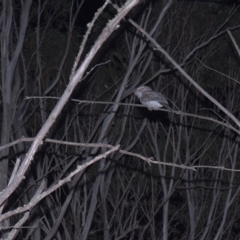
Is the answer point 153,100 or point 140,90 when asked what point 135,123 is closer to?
point 140,90

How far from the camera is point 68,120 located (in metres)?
8.77

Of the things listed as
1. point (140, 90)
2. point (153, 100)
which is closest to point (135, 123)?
point (140, 90)

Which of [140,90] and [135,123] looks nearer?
[140,90]

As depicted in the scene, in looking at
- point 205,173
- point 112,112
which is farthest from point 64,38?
point 205,173

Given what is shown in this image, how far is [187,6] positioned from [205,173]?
2.87 meters

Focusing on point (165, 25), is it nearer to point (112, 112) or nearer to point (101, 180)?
point (112, 112)

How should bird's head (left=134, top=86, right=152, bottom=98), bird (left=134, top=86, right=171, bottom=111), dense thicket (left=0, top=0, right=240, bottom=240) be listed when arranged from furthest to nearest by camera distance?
1. dense thicket (left=0, top=0, right=240, bottom=240)
2. bird's head (left=134, top=86, right=152, bottom=98)
3. bird (left=134, top=86, right=171, bottom=111)

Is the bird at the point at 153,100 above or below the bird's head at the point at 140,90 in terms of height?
below

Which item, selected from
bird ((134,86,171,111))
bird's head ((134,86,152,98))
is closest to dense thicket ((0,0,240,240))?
bird's head ((134,86,152,98))

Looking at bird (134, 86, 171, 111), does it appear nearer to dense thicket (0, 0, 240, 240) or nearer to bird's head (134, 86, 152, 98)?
bird's head (134, 86, 152, 98)

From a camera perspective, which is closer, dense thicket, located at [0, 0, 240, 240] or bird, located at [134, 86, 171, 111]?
bird, located at [134, 86, 171, 111]

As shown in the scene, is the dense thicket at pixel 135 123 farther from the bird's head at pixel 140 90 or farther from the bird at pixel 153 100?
the bird at pixel 153 100

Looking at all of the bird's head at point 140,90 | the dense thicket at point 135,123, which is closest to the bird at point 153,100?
the bird's head at point 140,90

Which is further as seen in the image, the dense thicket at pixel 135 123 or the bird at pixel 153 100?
the dense thicket at pixel 135 123
